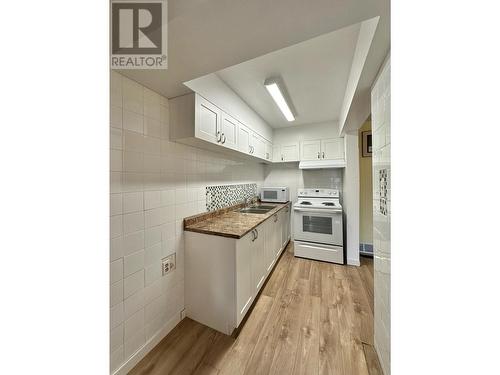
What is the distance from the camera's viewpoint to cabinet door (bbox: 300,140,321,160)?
10.3 feet

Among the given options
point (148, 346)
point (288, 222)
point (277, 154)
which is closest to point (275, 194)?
point (288, 222)

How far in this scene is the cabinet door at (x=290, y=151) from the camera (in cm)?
327

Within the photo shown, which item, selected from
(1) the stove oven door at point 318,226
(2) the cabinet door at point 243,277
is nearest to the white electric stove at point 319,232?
(1) the stove oven door at point 318,226

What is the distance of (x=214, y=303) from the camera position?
4.80 feet

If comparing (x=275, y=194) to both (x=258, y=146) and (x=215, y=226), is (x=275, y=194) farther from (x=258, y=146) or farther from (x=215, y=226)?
(x=215, y=226)

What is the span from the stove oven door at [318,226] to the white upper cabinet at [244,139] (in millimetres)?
1326

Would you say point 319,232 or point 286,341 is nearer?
point 286,341

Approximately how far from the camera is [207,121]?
5.00 ft

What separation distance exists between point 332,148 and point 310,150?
1.23ft

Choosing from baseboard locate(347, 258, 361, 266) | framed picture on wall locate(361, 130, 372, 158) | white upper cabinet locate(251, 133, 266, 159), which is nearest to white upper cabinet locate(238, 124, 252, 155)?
white upper cabinet locate(251, 133, 266, 159)

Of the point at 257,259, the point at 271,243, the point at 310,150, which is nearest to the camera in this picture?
the point at 257,259
